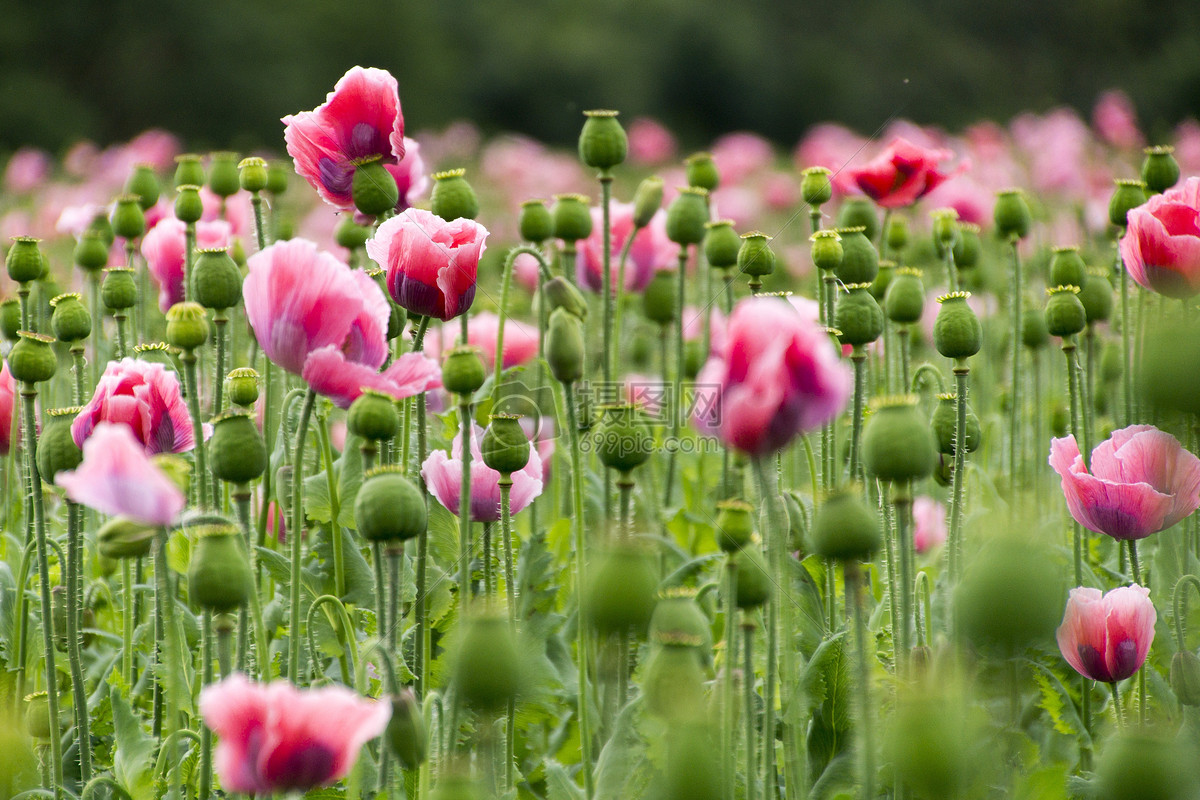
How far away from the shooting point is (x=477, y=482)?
1605 mm

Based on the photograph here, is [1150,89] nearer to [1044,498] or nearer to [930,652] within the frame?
[1044,498]

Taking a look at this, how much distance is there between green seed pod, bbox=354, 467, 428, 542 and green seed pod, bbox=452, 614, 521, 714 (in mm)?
165

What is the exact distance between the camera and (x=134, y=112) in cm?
1850

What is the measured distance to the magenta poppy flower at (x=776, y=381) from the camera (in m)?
0.96

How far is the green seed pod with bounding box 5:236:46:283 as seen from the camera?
1767 mm

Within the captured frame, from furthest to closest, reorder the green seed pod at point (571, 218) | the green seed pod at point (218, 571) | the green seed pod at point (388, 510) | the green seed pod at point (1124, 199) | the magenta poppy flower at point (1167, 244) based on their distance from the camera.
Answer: the green seed pod at point (571, 218) → the green seed pod at point (1124, 199) → the magenta poppy flower at point (1167, 244) → the green seed pod at point (388, 510) → the green seed pod at point (218, 571)

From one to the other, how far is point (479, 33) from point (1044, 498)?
2361 cm

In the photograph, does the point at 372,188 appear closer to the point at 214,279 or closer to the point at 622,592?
the point at 214,279


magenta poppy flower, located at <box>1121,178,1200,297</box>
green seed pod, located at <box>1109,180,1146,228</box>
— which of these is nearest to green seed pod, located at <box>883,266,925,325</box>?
magenta poppy flower, located at <box>1121,178,1200,297</box>

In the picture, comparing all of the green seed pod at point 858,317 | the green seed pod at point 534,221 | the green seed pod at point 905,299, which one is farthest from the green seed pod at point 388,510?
the green seed pod at point 534,221

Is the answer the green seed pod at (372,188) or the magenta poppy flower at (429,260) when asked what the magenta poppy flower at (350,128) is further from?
the magenta poppy flower at (429,260)

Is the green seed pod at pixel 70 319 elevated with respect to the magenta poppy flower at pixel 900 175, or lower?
lower

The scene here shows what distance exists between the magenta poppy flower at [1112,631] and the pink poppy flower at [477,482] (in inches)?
27.0

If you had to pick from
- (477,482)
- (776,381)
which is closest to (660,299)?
(477,482)
